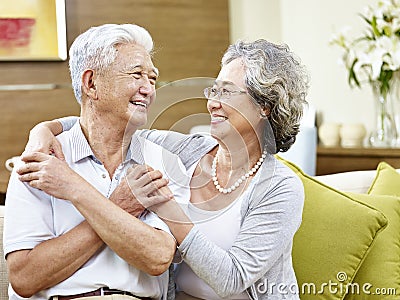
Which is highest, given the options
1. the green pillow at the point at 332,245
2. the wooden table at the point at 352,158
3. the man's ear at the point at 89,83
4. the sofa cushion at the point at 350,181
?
the man's ear at the point at 89,83

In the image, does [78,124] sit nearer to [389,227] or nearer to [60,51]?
[389,227]

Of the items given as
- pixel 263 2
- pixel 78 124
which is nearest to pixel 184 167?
pixel 78 124

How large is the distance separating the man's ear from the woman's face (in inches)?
11.3

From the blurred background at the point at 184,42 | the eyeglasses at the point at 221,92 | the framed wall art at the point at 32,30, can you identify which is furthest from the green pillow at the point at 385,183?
the framed wall art at the point at 32,30

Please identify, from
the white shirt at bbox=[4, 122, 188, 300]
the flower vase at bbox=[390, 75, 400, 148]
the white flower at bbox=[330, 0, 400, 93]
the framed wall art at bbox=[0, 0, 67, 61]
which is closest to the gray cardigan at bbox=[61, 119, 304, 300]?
the white shirt at bbox=[4, 122, 188, 300]

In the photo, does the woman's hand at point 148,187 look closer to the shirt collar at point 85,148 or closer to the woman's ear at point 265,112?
the shirt collar at point 85,148

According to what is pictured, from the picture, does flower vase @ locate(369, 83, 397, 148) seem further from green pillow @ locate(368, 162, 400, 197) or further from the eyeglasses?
the eyeglasses

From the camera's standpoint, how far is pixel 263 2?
15.9ft

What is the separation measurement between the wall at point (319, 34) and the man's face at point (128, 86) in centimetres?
254

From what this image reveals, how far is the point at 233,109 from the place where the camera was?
1907mm

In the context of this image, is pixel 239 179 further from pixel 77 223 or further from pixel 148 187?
pixel 77 223

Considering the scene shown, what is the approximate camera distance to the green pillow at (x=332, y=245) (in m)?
2.26

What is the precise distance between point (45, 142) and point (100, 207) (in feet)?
0.85

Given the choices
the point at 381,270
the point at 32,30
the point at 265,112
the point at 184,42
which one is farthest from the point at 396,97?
the point at 265,112
